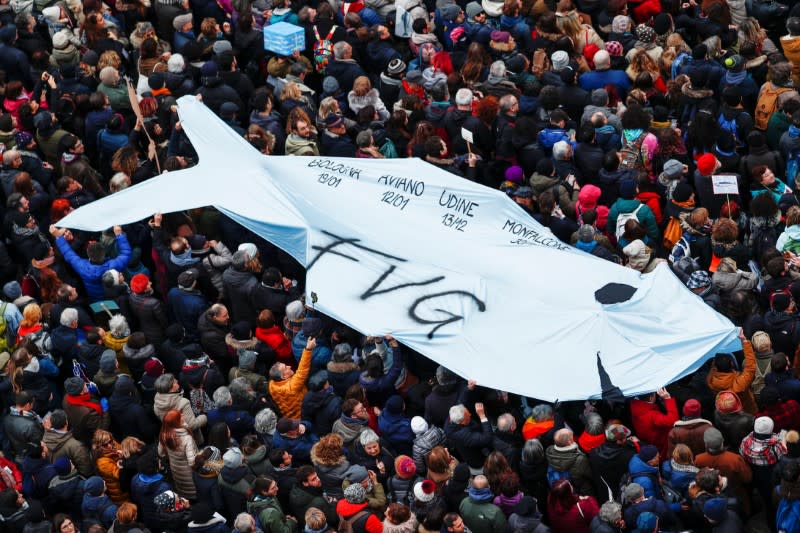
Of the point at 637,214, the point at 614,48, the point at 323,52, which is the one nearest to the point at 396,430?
the point at 637,214

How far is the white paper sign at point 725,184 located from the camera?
19641 millimetres

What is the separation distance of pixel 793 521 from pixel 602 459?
1.92 meters

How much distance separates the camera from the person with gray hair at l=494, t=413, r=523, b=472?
17.0 metres

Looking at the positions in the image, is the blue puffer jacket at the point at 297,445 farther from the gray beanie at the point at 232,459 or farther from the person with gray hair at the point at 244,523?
the person with gray hair at the point at 244,523

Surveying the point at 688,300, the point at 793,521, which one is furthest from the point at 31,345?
the point at 793,521

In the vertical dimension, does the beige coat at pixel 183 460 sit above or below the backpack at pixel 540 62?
below

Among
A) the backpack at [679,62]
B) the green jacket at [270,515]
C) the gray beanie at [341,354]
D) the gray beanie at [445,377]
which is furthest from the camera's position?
the backpack at [679,62]

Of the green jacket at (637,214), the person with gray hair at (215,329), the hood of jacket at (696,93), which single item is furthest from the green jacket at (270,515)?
the hood of jacket at (696,93)

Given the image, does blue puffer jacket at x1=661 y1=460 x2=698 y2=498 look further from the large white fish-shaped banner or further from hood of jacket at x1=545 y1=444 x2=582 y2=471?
the large white fish-shaped banner

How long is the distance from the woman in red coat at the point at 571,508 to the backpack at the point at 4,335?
7.04 m

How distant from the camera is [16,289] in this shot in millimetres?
20125

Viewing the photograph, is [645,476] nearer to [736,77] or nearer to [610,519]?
[610,519]

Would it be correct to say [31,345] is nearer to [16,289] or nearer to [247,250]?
[16,289]

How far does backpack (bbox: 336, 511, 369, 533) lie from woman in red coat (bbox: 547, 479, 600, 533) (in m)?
1.85
